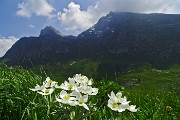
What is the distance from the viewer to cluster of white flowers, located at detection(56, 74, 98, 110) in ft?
15.7

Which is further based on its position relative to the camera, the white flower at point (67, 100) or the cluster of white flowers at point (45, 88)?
the cluster of white flowers at point (45, 88)

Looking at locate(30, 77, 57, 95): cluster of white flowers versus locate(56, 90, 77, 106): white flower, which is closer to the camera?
locate(56, 90, 77, 106): white flower

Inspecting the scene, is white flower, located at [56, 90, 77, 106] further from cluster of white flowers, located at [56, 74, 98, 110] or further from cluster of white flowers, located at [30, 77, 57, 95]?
cluster of white flowers, located at [30, 77, 57, 95]

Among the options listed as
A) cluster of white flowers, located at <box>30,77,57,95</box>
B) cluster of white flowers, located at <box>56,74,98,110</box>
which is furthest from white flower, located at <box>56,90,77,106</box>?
cluster of white flowers, located at <box>30,77,57,95</box>

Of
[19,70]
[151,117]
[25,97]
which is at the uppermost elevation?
[19,70]

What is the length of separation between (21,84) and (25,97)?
0.63 m

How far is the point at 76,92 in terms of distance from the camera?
4980 millimetres

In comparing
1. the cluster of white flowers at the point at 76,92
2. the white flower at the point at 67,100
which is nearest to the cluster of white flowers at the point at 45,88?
the cluster of white flowers at the point at 76,92

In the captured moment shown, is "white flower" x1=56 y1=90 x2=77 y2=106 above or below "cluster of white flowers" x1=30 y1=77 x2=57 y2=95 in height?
below

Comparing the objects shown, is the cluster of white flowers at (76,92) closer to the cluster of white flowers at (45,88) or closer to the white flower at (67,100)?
the white flower at (67,100)

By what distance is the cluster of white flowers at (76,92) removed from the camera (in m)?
4.77

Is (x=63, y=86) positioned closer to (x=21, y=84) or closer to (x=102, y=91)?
(x=21, y=84)

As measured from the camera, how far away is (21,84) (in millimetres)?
7480

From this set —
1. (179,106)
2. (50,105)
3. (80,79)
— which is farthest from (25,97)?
(179,106)
